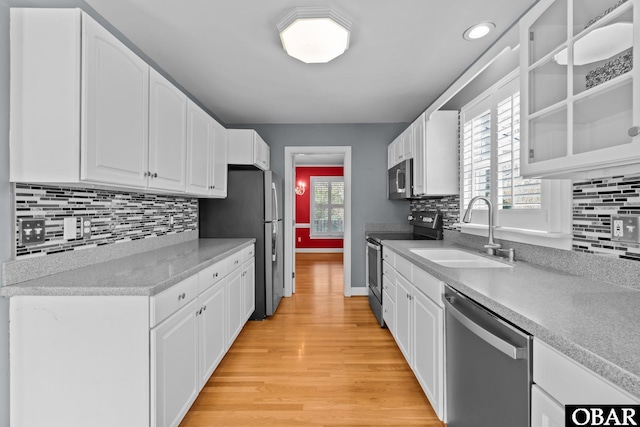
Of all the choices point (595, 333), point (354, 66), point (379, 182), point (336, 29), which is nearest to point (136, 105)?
point (336, 29)

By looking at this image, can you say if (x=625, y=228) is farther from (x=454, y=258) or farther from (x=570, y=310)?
(x=454, y=258)

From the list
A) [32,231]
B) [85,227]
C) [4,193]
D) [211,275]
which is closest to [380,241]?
[211,275]

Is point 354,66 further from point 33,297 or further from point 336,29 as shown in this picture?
point 33,297

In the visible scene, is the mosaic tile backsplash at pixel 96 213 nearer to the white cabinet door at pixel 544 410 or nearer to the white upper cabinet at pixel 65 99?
the white upper cabinet at pixel 65 99

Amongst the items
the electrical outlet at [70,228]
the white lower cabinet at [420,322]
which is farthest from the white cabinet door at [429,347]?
the electrical outlet at [70,228]

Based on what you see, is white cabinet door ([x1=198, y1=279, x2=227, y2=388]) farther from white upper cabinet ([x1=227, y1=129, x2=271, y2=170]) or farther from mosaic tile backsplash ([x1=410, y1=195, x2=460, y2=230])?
mosaic tile backsplash ([x1=410, y1=195, x2=460, y2=230])

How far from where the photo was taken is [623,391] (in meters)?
0.64

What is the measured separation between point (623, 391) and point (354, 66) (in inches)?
97.6

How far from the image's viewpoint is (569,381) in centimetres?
77

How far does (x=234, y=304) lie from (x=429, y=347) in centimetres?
157

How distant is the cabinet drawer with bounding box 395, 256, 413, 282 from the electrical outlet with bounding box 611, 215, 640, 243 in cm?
109

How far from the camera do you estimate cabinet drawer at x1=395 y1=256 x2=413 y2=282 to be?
7.09 feet

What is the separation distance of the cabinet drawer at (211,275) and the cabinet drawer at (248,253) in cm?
56

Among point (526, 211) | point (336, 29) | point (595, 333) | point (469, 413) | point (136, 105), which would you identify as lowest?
point (469, 413)
